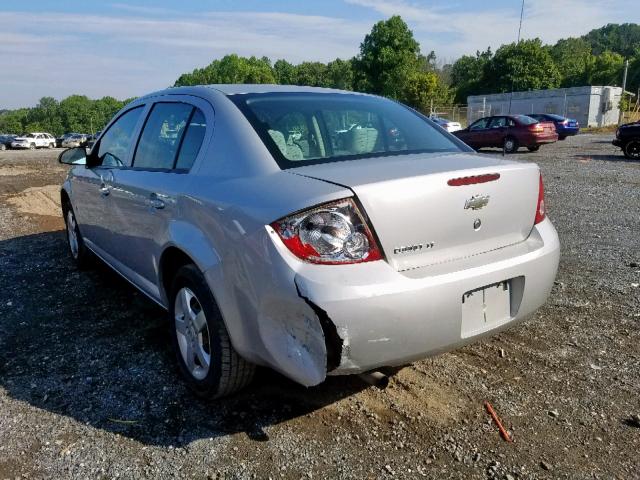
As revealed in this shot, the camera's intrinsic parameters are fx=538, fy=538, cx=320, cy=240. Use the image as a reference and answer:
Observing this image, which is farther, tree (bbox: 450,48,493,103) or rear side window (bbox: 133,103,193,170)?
tree (bbox: 450,48,493,103)

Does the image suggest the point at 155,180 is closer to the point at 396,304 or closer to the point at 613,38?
the point at 396,304

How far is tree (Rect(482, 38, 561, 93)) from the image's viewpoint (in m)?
64.8

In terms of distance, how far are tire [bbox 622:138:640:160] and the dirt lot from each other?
1420cm

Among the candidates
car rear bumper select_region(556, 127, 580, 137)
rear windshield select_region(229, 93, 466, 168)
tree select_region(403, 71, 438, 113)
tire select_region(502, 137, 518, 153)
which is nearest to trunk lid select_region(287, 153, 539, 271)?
rear windshield select_region(229, 93, 466, 168)

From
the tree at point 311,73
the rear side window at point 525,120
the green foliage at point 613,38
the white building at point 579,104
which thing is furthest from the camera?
the tree at point 311,73

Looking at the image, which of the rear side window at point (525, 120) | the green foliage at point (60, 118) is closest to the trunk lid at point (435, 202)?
the rear side window at point (525, 120)

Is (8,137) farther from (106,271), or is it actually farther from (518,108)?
(106,271)

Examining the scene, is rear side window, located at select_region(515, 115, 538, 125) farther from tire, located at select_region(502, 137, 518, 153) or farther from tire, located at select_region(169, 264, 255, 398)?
tire, located at select_region(169, 264, 255, 398)

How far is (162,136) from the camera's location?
3.43 meters

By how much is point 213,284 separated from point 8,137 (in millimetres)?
51426

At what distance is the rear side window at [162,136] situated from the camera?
3.22m

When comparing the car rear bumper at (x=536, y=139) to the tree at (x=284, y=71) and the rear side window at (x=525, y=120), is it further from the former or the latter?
the tree at (x=284, y=71)

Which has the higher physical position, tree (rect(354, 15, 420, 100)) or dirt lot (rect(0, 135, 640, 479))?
tree (rect(354, 15, 420, 100))

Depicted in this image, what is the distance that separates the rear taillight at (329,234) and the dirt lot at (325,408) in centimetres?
97
